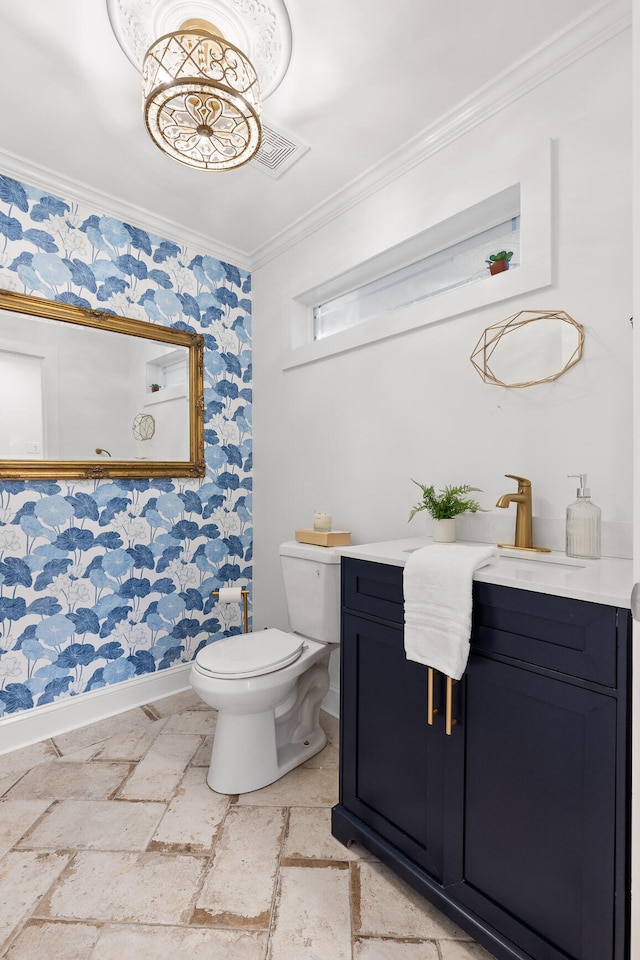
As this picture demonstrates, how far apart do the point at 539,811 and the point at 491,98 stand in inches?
85.9

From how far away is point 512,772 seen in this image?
3.60 feet

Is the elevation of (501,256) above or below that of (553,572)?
above

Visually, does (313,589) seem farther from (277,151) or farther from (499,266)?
(277,151)

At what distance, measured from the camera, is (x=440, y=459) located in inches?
76.0

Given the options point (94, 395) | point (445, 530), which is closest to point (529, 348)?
point (445, 530)

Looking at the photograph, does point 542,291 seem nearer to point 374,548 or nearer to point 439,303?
point 439,303

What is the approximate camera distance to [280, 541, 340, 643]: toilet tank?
1.96 metres

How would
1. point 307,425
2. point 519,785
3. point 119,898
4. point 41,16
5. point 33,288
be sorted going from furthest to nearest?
point 307,425 < point 33,288 < point 41,16 < point 119,898 < point 519,785

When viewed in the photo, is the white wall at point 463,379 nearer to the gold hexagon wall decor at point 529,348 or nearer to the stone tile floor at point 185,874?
the gold hexagon wall decor at point 529,348

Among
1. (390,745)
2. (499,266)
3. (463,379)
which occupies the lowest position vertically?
(390,745)

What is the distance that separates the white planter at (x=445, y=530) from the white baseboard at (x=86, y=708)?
1747 millimetres

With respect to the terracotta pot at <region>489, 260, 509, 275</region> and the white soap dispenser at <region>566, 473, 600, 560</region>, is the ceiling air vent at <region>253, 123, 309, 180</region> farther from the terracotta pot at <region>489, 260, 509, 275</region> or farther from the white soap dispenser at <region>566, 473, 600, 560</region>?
the white soap dispenser at <region>566, 473, 600, 560</region>

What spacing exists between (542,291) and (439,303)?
0.41m

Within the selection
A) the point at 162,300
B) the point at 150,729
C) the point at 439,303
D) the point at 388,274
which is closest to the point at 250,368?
the point at 162,300
